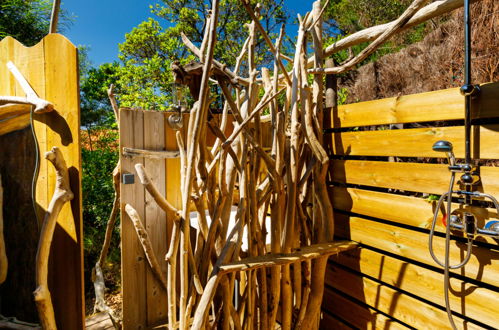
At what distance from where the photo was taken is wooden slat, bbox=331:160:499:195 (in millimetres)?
1153

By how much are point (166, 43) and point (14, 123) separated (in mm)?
6089

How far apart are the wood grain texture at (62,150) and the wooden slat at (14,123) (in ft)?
0.29

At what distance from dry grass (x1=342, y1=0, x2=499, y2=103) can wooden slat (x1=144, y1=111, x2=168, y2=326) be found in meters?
3.28

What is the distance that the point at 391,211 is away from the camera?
4.82 ft

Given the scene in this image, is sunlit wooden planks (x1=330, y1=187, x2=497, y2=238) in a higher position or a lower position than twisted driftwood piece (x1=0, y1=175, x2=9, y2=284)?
higher

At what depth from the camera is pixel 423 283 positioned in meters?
1.36

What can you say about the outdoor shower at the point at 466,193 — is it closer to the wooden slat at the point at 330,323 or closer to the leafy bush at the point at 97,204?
the wooden slat at the point at 330,323

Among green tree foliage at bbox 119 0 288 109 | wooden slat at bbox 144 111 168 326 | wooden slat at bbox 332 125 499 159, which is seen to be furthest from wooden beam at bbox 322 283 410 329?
green tree foliage at bbox 119 0 288 109

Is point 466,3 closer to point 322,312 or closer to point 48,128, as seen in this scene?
point 322,312

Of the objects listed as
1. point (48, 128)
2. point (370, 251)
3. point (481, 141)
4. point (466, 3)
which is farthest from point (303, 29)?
point (48, 128)

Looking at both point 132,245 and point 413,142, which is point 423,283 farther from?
point 132,245

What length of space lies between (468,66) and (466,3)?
0.25m

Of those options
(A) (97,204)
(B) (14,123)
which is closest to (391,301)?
(B) (14,123)

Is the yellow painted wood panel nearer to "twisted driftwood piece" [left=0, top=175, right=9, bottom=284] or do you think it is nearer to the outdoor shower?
"twisted driftwood piece" [left=0, top=175, right=9, bottom=284]
